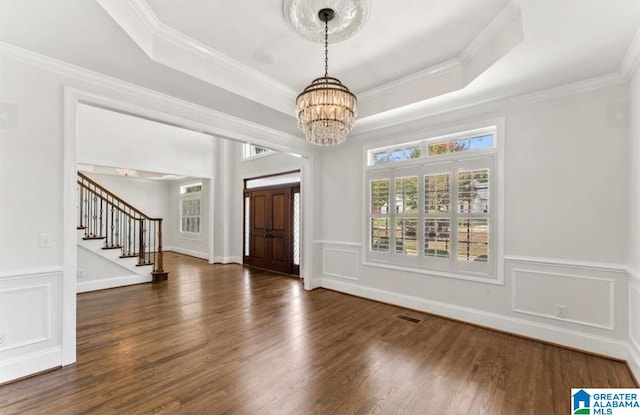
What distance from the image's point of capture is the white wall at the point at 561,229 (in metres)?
2.87

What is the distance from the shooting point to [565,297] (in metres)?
3.11

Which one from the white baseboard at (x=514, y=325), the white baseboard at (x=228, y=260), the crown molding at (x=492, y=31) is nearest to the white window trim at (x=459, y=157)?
the white baseboard at (x=514, y=325)

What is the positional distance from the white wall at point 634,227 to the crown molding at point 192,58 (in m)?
3.64

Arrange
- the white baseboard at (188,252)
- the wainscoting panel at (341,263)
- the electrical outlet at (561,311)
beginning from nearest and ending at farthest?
the electrical outlet at (561,311)
the wainscoting panel at (341,263)
the white baseboard at (188,252)

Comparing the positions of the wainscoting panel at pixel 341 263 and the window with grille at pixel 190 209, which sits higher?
the window with grille at pixel 190 209

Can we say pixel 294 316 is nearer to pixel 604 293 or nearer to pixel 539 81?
pixel 604 293

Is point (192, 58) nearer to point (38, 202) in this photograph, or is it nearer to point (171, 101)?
point (171, 101)

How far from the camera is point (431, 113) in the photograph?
12.5 feet

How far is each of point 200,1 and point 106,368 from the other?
336cm

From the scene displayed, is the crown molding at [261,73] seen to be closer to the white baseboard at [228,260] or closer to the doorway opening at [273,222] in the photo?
the doorway opening at [273,222]

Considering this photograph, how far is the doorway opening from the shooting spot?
22.1 feet

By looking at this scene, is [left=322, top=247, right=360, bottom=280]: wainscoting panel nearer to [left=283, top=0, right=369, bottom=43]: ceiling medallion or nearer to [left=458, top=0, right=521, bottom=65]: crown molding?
[left=458, top=0, right=521, bottom=65]: crown molding

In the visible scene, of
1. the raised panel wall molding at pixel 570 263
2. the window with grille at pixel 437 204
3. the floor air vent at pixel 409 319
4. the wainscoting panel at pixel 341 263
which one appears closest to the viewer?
the raised panel wall molding at pixel 570 263

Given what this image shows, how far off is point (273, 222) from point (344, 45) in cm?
507
